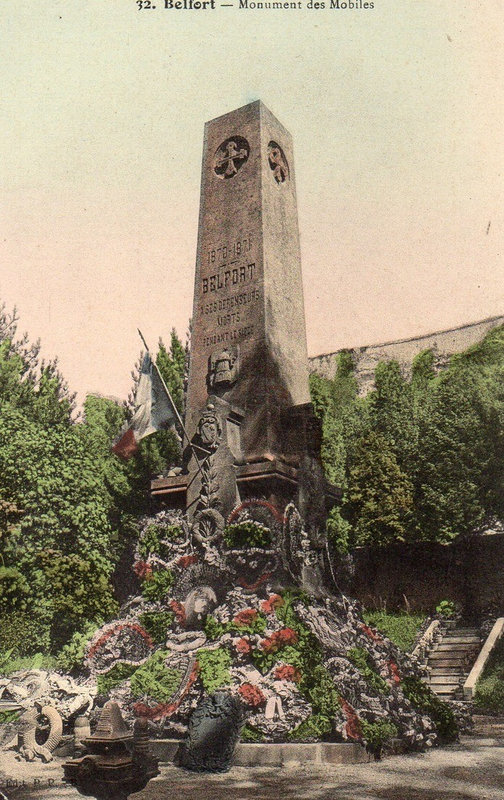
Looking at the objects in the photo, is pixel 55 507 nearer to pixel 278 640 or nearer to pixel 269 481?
pixel 269 481

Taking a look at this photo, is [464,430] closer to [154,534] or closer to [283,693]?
[154,534]

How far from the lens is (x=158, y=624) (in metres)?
A: 12.2

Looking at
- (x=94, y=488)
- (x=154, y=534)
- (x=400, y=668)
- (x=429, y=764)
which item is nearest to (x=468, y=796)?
(x=429, y=764)

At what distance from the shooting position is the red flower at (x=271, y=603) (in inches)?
439

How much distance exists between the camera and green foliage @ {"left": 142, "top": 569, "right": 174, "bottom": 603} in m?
12.8

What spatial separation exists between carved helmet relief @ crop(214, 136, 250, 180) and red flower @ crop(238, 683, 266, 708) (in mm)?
9960

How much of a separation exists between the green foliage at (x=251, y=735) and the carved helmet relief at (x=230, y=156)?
412 inches

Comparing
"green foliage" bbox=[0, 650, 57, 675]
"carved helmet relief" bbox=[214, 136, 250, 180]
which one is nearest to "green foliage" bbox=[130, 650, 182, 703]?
"green foliage" bbox=[0, 650, 57, 675]

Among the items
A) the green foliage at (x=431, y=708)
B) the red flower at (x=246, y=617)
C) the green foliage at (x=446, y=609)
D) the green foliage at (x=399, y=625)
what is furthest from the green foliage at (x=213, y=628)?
the green foliage at (x=446, y=609)

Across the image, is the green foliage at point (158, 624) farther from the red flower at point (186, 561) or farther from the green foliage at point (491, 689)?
the green foliage at point (491, 689)

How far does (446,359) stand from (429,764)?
34.5 metres

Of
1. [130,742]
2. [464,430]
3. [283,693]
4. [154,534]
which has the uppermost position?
[464,430]

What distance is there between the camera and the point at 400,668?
12.2 meters

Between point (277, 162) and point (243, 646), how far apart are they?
9.71 m
